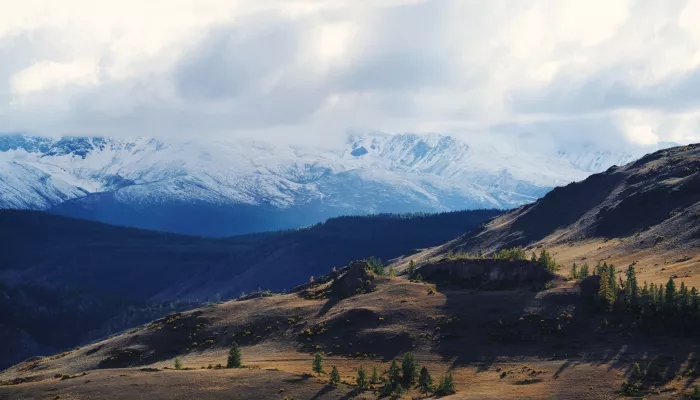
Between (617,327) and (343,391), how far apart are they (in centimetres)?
5693

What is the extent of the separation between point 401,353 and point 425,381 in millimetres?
23275

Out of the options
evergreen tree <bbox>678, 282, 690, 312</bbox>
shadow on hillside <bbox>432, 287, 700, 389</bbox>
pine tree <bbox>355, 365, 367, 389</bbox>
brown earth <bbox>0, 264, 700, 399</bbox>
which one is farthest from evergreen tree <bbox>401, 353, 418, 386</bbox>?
evergreen tree <bbox>678, 282, 690, 312</bbox>

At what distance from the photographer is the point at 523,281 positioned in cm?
19850

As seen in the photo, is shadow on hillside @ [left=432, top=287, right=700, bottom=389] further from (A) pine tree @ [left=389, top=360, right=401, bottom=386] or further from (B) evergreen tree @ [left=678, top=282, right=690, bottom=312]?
(A) pine tree @ [left=389, top=360, right=401, bottom=386]

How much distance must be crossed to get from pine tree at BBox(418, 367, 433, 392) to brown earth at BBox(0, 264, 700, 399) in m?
2.82

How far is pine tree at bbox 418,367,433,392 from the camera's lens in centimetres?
14338

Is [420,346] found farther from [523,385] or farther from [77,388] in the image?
[77,388]

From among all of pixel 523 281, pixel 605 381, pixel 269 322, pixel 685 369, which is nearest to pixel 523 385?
pixel 605 381

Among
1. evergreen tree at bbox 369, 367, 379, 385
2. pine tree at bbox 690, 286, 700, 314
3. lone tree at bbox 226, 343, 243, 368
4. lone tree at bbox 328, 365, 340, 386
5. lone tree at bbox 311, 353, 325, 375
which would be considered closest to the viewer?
lone tree at bbox 328, 365, 340, 386

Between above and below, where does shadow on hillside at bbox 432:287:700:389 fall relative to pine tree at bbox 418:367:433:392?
above

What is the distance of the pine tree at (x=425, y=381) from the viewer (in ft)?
470

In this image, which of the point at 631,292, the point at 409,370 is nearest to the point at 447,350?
the point at 409,370

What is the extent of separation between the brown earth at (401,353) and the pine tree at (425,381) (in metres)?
2.82

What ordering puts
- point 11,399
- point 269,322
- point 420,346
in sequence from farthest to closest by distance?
point 269,322 < point 420,346 < point 11,399
